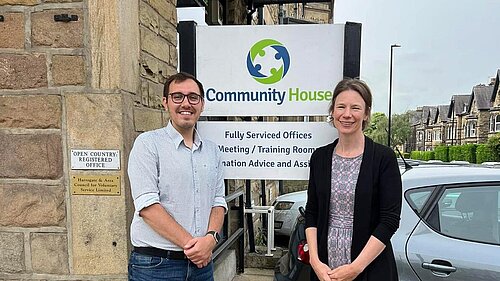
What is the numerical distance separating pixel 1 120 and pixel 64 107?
1.22 ft

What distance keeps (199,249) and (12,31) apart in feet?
5.40

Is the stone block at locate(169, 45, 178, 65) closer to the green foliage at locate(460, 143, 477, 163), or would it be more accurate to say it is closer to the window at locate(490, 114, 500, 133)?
the green foliage at locate(460, 143, 477, 163)

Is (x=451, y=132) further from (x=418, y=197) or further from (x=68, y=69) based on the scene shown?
(x=68, y=69)

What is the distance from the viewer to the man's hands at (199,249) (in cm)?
179

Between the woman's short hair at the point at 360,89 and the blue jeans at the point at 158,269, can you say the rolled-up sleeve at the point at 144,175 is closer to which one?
the blue jeans at the point at 158,269

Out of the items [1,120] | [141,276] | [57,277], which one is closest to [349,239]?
[141,276]

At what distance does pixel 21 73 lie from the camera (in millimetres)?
2262

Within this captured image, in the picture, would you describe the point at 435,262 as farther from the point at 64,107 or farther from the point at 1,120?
the point at 1,120

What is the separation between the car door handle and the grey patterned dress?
0.78 m

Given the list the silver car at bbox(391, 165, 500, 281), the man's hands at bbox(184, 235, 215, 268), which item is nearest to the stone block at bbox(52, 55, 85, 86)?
the man's hands at bbox(184, 235, 215, 268)

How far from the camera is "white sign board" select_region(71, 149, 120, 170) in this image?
7.38 feet

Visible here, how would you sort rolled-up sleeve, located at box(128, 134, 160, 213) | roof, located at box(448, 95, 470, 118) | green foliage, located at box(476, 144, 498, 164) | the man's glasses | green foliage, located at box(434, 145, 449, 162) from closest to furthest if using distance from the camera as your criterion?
rolled-up sleeve, located at box(128, 134, 160, 213)
the man's glasses
green foliage, located at box(476, 144, 498, 164)
green foliage, located at box(434, 145, 449, 162)
roof, located at box(448, 95, 470, 118)

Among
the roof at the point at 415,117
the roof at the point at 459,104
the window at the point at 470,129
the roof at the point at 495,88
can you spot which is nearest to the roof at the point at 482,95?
the roof at the point at 495,88

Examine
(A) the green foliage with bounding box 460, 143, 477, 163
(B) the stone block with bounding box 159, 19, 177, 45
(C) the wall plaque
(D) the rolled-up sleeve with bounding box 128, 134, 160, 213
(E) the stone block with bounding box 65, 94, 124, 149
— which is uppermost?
(B) the stone block with bounding box 159, 19, 177, 45
